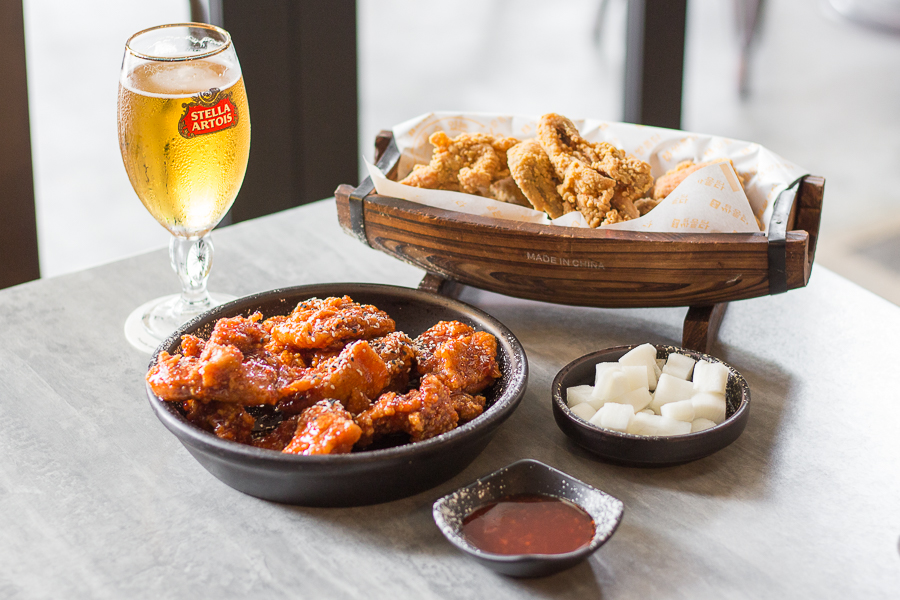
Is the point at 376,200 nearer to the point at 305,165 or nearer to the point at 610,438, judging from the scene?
the point at 610,438

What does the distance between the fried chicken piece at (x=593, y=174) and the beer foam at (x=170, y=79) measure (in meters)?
0.61

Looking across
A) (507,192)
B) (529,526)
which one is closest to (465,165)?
(507,192)

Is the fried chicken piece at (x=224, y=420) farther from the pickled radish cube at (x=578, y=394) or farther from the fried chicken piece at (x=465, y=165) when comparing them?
the fried chicken piece at (x=465, y=165)

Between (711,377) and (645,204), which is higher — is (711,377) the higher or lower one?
the lower one

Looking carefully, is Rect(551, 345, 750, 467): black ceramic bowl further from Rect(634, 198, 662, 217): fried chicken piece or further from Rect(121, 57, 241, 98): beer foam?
Rect(121, 57, 241, 98): beer foam

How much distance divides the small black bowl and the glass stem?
2.55 ft

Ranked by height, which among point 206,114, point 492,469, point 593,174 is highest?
point 206,114

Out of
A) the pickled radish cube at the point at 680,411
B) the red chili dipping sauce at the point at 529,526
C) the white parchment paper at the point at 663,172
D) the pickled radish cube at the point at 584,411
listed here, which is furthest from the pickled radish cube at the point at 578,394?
the white parchment paper at the point at 663,172

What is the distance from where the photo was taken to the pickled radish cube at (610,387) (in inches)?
50.3

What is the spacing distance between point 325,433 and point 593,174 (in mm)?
732

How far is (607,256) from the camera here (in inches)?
57.4

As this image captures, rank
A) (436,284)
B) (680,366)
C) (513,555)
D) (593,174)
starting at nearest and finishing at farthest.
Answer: (513,555)
(680,366)
(593,174)
(436,284)

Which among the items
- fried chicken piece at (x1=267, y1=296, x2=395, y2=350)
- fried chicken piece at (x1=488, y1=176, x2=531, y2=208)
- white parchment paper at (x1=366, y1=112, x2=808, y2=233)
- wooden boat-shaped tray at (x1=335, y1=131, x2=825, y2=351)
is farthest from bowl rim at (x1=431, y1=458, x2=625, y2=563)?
fried chicken piece at (x1=488, y1=176, x2=531, y2=208)

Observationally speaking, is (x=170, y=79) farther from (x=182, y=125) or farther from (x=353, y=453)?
(x=353, y=453)
